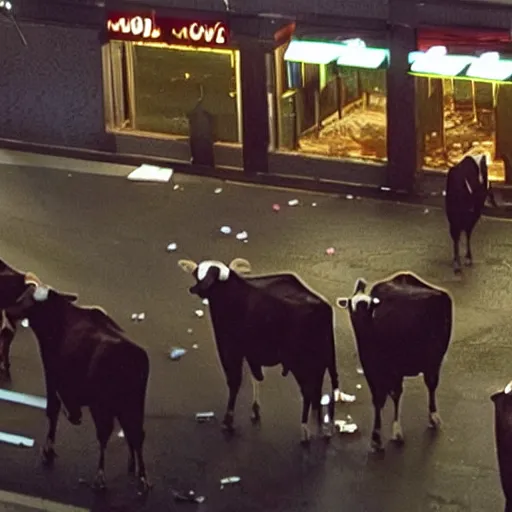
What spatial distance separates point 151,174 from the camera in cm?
2417

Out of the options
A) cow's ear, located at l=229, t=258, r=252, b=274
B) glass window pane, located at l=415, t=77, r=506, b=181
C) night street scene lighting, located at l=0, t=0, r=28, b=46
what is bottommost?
glass window pane, located at l=415, t=77, r=506, b=181

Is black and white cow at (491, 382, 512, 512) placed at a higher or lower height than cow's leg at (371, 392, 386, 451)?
higher

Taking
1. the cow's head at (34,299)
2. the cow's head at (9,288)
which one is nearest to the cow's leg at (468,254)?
the cow's head at (9,288)

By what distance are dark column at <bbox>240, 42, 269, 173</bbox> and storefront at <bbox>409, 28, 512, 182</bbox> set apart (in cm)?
198

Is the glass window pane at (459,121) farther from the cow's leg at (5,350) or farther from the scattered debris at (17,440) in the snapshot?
the scattered debris at (17,440)

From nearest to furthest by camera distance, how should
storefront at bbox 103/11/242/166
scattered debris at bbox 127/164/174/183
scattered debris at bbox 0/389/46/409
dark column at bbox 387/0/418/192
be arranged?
scattered debris at bbox 0/389/46/409 → dark column at bbox 387/0/418/192 → storefront at bbox 103/11/242/166 → scattered debris at bbox 127/164/174/183

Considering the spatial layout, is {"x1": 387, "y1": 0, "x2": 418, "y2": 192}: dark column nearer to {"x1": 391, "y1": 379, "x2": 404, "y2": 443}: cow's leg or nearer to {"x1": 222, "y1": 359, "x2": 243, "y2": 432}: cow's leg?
{"x1": 222, "y1": 359, "x2": 243, "y2": 432}: cow's leg

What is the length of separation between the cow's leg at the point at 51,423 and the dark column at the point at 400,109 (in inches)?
302

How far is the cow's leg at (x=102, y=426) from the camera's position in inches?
629

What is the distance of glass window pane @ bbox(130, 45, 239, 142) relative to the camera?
79.3 feet

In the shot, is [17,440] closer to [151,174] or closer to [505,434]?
[505,434]

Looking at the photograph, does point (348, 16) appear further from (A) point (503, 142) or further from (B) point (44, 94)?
(B) point (44, 94)

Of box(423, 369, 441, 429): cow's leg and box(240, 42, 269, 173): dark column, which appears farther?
box(240, 42, 269, 173): dark column

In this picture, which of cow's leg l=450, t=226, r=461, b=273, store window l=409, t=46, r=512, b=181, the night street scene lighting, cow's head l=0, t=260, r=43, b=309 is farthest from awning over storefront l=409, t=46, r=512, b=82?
cow's head l=0, t=260, r=43, b=309
